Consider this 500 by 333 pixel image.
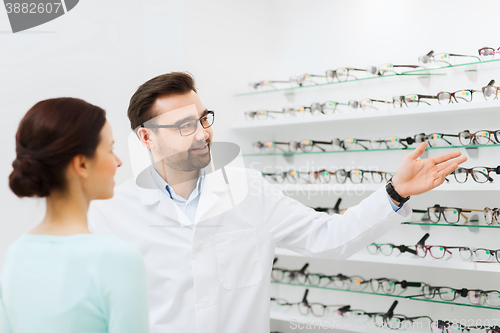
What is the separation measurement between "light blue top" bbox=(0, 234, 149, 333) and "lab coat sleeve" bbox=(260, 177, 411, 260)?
92 cm

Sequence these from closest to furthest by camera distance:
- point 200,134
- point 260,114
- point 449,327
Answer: point 200,134, point 449,327, point 260,114

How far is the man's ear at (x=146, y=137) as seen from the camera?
1.73m

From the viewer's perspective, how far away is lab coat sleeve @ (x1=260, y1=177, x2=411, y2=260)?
1582 mm

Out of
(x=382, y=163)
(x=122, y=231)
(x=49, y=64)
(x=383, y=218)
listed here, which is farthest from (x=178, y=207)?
(x=382, y=163)

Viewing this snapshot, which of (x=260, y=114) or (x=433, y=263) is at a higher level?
(x=260, y=114)

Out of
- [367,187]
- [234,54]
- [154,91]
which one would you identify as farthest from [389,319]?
[234,54]

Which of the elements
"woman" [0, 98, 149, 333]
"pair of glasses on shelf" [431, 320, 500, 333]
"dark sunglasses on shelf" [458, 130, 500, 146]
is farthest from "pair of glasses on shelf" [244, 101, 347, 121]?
"woman" [0, 98, 149, 333]

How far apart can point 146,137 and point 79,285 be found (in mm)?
947

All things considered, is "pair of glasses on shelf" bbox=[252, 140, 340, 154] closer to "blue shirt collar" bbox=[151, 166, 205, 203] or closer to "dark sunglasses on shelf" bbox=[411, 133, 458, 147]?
"dark sunglasses on shelf" bbox=[411, 133, 458, 147]

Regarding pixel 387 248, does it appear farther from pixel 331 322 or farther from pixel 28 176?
pixel 28 176

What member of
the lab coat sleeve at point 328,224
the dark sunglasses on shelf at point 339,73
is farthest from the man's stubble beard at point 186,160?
the dark sunglasses on shelf at point 339,73

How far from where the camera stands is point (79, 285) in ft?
2.85

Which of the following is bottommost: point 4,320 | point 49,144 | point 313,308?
point 313,308

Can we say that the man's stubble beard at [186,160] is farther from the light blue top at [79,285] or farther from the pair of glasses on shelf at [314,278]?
the pair of glasses on shelf at [314,278]
